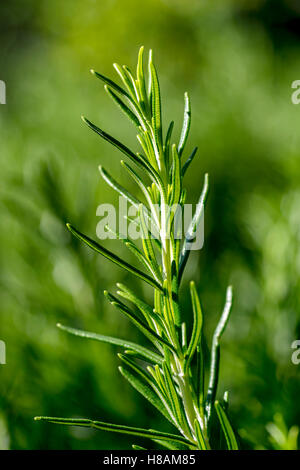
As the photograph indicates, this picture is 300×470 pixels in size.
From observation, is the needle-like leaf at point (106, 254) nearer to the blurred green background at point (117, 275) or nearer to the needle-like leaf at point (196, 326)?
the needle-like leaf at point (196, 326)

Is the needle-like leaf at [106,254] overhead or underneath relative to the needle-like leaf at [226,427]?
overhead

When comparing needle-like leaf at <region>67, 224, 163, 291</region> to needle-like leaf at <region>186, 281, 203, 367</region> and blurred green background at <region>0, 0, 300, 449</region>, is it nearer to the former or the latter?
needle-like leaf at <region>186, 281, 203, 367</region>

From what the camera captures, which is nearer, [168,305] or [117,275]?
[168,305]

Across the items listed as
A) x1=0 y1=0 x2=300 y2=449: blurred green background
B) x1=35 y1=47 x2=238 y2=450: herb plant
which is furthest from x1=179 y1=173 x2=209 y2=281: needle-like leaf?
x1=0 y1=0 x2=300 y2=449: blurred green background

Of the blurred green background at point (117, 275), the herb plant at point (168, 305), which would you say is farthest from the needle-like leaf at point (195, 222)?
the blurred green background at point (117, 275)

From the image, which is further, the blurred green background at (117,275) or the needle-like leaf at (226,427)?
the blurred green background at (117,275)

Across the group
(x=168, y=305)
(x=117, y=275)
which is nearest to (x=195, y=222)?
(x=168, y=305)

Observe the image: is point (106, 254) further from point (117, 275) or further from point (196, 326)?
point (117, 275)

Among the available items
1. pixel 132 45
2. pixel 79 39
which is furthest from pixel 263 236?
pixel 79 39

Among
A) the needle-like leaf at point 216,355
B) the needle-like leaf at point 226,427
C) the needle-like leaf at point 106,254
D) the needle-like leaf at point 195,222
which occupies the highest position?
the needle-like leaf at point 195,222

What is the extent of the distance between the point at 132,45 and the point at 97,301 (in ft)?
4.17

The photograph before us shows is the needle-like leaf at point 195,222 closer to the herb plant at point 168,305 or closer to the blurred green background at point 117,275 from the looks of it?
the herb plant at point 168,305

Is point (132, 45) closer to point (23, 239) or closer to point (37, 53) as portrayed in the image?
point (37, 53)

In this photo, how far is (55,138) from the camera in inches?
23.7
